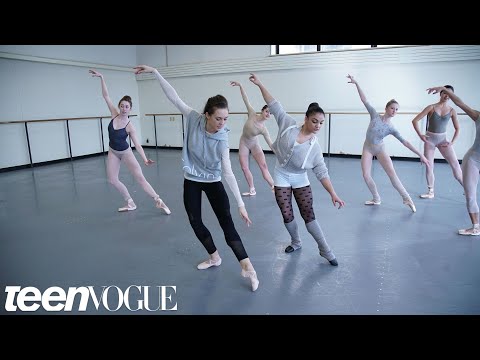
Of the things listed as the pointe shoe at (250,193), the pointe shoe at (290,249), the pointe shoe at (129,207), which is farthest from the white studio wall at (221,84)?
the pointe shoe at (290,249)

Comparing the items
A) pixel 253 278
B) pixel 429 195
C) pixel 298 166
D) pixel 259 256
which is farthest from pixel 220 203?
pixel 429 195

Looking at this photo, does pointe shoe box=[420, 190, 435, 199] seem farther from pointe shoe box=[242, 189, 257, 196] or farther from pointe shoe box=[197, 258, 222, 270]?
pointe shoe box=[197, 258, 222, 270]

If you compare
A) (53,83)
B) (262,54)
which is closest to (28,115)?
(53,83)

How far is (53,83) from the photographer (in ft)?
27.8

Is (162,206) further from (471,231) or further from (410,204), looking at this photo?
(471,231)

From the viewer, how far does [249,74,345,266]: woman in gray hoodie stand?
274 centimetres

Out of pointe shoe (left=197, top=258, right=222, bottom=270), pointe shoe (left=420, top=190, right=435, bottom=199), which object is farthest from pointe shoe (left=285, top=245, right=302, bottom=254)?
pointe shoe (left=420, top=190, right=435, bottom=199)

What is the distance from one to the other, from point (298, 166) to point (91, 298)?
1.82m

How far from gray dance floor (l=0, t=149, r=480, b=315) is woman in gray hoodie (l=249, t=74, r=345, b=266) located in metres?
0.41

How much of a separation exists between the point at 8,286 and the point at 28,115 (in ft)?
21.4

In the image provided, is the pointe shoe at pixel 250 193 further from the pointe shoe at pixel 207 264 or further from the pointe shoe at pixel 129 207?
the pointe shoe at pixel 207 264
